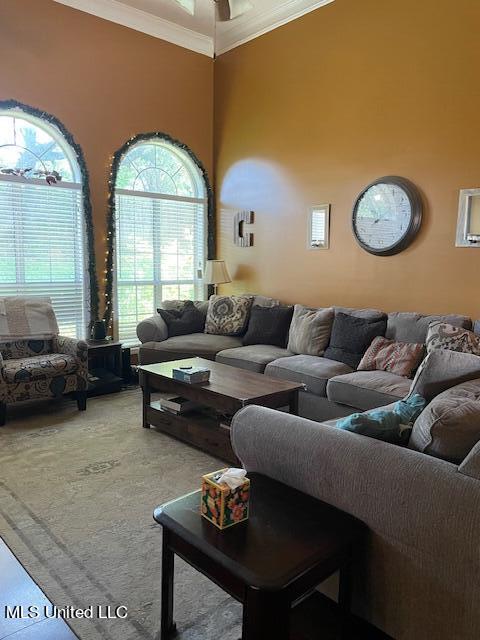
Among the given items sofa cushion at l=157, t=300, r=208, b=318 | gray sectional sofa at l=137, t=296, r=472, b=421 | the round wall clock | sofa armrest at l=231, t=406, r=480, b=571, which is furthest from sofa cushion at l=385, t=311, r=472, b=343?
sofa armrest at l=231, t=406, r=480, b=571

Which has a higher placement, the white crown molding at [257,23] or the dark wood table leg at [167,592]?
the white crown molding at [257,23]

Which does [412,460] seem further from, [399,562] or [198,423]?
[198,423]

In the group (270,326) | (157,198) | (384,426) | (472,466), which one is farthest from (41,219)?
(472,466)

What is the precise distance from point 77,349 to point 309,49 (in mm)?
3702

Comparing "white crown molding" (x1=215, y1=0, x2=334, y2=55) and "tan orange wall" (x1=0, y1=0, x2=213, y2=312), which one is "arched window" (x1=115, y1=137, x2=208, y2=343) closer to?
"tan orange wall" (x1=0, y1=0, x2=213, y2=312)

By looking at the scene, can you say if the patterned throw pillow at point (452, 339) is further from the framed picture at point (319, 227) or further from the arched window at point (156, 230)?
the arched window at point (156, 230)

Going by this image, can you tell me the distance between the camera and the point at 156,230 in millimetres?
5625

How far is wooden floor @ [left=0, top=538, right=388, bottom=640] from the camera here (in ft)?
5.55

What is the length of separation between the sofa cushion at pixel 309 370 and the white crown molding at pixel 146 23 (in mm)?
3895

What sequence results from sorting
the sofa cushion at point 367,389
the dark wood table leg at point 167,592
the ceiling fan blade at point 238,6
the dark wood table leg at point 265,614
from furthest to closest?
the sofa cushion at point 367,389 → the ceiling fan blade at point 238,6 → the dark wood table leg at point 167,592 → the dark wood table leg at point 265,614

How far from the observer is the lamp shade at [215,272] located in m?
5.56

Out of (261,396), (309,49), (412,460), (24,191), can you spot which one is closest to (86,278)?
(24,191)

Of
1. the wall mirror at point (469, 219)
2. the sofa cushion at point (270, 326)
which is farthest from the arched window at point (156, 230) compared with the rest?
the wall mirror at point (469, 219)

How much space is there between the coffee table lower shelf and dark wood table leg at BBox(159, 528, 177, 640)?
4.57 feet
